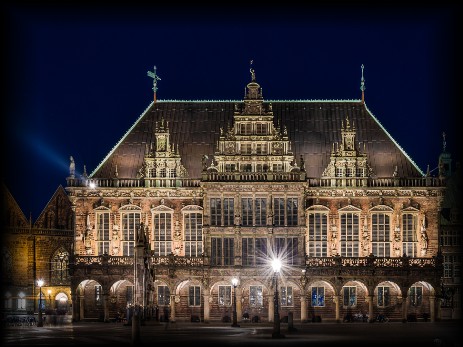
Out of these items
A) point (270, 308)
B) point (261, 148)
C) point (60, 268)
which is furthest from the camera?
point (60, 268)

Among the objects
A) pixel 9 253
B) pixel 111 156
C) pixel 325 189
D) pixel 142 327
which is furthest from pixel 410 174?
pixel 9 253

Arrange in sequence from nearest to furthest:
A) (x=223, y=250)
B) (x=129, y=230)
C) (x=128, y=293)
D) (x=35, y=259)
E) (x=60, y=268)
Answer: (x=223, y=250)
(x=128, y=293)
(x=129, y=230)
(x=35, y=259)
(x=60, y=268)

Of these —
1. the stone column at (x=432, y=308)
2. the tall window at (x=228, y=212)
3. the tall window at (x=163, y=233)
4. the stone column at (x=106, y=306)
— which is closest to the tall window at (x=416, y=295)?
the stone column at (x=432, y=308)

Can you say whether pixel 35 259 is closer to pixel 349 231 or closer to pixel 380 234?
pixel 349 231

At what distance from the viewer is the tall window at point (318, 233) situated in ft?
269

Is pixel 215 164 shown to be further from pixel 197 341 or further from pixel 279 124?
pixel 197 341

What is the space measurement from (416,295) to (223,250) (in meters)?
15.1

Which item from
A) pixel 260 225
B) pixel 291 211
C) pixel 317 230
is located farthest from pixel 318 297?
pixel 260 225

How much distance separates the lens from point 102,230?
273 ft

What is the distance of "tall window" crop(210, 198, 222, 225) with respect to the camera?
8044 cm

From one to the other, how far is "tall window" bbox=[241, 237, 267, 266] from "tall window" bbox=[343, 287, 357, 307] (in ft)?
22.6

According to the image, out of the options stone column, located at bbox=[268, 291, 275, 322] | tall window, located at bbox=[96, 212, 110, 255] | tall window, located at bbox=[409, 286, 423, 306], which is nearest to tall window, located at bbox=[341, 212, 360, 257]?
tall window, located at bbox=[409, 286, 423, 306]

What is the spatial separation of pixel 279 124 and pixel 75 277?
69.6 ft

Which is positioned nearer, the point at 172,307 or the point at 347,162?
the point at 172,307
